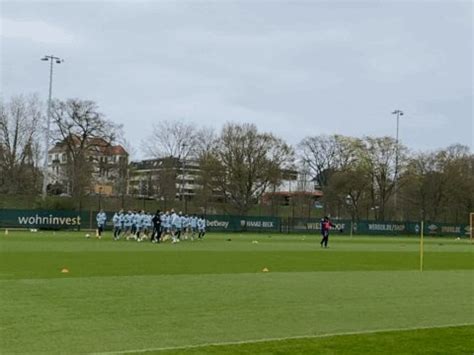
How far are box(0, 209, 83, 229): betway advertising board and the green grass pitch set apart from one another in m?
32.3

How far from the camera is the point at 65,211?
177 feet

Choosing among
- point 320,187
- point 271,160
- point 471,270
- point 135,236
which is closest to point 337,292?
point 471,270

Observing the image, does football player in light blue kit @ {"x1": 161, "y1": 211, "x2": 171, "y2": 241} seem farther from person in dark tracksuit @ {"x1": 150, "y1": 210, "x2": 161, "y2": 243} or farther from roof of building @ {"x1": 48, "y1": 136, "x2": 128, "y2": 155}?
roof of building @ {"x1": 48, "y1": 136, "x2": 128, "y2": 155}

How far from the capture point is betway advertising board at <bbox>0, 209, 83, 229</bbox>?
5212 centimetres

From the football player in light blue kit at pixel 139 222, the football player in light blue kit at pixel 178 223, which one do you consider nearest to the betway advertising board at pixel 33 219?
the football player in light blue kit at pixel 139 222

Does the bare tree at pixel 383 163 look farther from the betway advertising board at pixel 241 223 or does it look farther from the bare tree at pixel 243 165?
the betway advertising board at pixel 241 223

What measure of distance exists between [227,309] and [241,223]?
53.2 metres

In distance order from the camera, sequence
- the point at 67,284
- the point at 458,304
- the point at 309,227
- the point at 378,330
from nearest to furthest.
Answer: the point at 378,330
the point at 458,304
the point at 67,284
the point at 309,227

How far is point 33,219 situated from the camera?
52.5m

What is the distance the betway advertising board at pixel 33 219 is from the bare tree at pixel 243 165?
27075 millimetres

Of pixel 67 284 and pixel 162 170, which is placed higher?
pixel 162 170

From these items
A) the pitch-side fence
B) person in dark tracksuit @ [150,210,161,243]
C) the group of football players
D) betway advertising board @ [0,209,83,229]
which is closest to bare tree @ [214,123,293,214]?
the pitch-side fence

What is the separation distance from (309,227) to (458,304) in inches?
2248

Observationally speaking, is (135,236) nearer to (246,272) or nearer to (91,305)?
(246,272)
